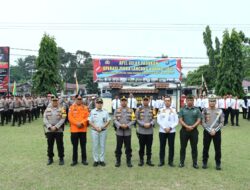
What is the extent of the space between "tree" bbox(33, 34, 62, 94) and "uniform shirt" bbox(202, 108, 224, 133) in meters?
22.4

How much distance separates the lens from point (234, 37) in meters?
26.0

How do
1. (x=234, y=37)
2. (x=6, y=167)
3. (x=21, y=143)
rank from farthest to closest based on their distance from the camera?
(x=234, y=37), (x=21, y=143), (x=6, y=167)

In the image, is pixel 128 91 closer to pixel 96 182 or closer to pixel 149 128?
pixel 149 128

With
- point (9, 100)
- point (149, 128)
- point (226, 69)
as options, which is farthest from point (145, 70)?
point (149, 128)

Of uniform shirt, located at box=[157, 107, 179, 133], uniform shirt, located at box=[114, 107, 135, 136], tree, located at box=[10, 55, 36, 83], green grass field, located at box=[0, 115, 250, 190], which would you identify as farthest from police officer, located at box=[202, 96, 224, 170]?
tree, located at box=[10, 55, 36, 83]

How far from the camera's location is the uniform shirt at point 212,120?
357 inches

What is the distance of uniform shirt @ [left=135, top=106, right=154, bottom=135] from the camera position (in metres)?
9.40

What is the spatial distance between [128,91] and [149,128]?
57.7 feet

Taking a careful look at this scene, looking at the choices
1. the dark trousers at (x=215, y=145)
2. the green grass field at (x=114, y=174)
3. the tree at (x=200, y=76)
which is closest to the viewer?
the green grass field at (x=114, y=174)

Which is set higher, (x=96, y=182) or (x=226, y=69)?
(x=226, y=69)

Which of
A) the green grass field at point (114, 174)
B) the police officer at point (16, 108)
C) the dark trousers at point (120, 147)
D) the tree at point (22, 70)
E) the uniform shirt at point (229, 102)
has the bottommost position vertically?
the green grass field at point (114, 174)

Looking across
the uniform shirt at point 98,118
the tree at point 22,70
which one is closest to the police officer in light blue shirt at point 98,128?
the uniform shirt at point 98,118

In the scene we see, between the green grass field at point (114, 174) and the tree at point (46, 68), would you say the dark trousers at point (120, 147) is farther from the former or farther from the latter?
the tree at point (46, 68)

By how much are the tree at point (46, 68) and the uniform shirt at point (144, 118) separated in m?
21.5
